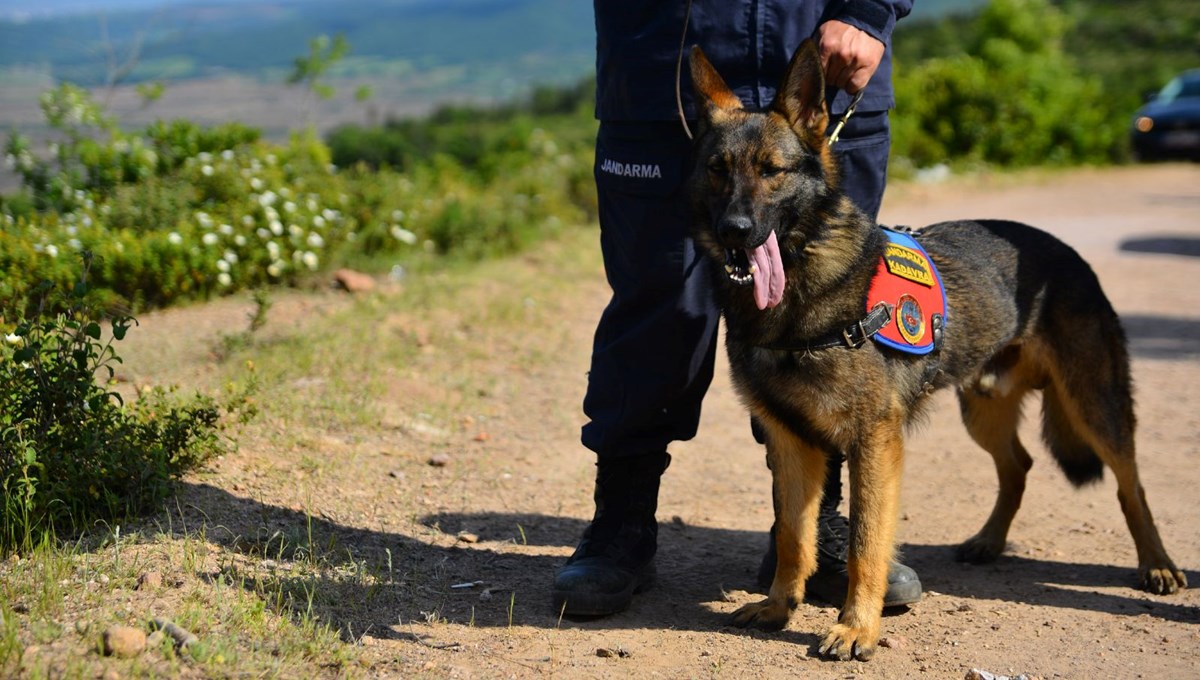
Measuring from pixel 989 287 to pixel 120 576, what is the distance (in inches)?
121

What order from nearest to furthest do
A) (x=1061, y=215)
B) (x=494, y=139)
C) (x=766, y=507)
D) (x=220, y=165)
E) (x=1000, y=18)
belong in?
(x=766, y=507)
(x=220, y=165)
(x=1061, y=215)
(x=494, y=139)
(x=1000, y=18)

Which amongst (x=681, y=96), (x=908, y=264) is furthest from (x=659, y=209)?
(x=908, y=264)

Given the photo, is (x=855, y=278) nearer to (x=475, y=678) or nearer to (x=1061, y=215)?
(x=475, y=678)

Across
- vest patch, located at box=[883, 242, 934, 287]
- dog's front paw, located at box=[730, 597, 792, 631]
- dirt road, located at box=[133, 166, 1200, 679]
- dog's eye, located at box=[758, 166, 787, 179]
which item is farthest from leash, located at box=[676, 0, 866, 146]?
dirt road, located at box=[133, 166, 1200, 679]

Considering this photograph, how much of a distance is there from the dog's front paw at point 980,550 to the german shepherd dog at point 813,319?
0.58 metres

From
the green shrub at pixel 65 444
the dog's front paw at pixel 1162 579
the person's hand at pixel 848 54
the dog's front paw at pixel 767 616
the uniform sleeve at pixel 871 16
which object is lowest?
the dog's front paw at pixel 767 616

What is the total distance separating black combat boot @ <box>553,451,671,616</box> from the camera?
377 cm

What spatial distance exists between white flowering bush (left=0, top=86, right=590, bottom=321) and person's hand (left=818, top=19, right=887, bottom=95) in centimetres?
415

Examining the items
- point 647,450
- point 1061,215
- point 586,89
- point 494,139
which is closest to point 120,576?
point 647,450

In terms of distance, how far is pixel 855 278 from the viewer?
3520mm

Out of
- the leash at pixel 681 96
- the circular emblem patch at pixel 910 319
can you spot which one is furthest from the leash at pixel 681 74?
the circular emblem patch at pixel 910 319

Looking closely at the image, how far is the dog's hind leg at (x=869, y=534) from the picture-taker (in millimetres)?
3455

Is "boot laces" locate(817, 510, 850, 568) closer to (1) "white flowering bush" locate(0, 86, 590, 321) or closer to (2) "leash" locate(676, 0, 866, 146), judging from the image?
(2) "leash" locate(676, 0, 866, 146)

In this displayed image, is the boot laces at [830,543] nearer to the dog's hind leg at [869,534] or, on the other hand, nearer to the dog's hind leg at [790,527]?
the dog's hind leg at [790,527]
